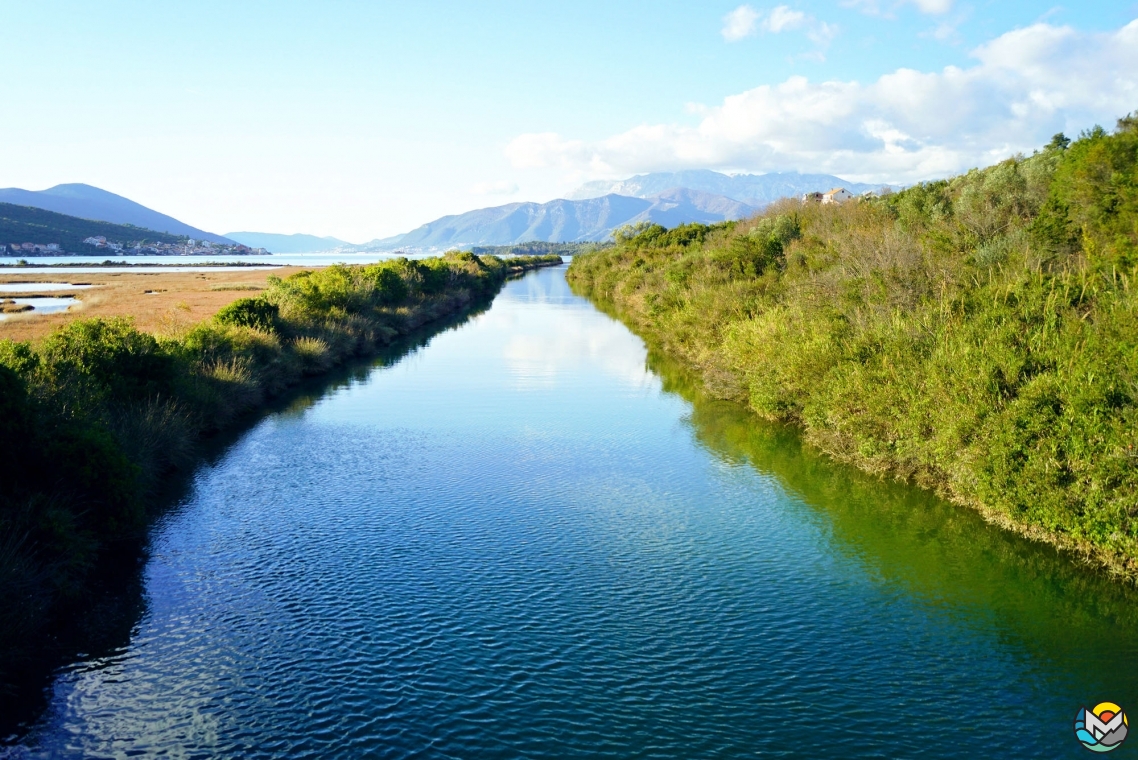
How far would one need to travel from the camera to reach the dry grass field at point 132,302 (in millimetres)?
37812

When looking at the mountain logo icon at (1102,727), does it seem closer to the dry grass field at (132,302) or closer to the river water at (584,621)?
the river water at (584,621)

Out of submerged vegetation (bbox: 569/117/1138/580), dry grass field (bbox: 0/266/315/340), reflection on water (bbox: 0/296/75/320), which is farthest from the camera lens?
reflection on water (bbox: 0/296/75/320)

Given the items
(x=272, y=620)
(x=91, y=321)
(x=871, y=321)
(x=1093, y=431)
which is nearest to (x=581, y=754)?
(x=272, y=620)

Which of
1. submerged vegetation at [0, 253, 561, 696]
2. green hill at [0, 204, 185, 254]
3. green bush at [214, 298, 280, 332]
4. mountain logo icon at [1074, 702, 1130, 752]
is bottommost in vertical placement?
mountain logo icon at [1074, 702, 1130, 752]

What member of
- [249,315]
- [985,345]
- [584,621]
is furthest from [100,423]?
[249,315]

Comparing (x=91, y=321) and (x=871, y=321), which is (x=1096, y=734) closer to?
(x=871, y=321)

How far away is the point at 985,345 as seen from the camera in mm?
17797

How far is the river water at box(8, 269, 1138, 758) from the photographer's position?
32.0 ft

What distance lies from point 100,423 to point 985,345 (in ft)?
63.8

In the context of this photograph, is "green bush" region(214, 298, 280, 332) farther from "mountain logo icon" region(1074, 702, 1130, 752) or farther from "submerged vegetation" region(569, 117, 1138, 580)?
"mountain logo icon" region(1074, 702, 1130, 752)

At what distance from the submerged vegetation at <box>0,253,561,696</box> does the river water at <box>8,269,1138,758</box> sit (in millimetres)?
1175

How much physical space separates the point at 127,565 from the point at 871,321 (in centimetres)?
1990

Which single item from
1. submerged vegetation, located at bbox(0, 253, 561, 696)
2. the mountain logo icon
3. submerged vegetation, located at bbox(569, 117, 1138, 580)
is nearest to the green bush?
submerged vegetation, located at bbox(0, 253, 561, 696)

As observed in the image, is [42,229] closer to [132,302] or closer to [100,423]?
[132,302]
